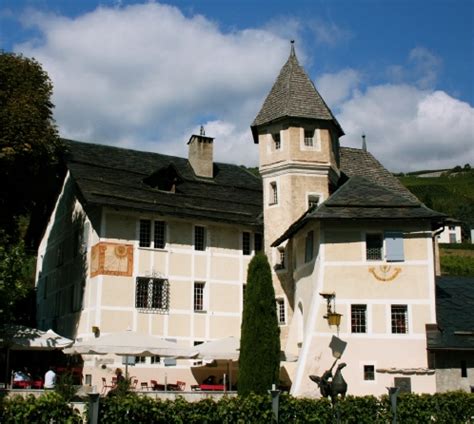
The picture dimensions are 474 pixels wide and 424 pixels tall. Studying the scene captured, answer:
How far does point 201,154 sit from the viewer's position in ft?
138

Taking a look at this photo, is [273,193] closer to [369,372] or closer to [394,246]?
[394,246]

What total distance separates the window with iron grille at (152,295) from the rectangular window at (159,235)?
1759 millimetres

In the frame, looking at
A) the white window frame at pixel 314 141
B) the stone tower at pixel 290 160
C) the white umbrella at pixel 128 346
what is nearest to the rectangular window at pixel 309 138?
the stone tower at pixel 290 160

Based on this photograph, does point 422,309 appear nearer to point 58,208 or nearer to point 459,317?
point 459,317

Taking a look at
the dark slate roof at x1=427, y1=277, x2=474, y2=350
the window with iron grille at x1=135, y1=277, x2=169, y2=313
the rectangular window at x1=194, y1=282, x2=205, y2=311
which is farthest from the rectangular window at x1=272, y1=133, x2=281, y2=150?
the dark slate roof at x1=427, y1=277, x2=474, y2=350

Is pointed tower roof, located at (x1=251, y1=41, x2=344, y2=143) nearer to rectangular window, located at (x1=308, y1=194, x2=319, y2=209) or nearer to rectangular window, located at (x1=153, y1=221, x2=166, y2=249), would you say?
rectangular window, located at (x1=308, y1=194, x2=319, y2=209)

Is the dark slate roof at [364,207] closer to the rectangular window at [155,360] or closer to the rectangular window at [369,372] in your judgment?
the rectangular window at [369,372]

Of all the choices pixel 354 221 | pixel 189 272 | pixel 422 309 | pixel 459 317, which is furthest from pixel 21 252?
pixel 459 317

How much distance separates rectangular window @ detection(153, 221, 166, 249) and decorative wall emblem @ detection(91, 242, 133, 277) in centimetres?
167

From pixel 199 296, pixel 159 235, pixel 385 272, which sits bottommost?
pixel 199 296

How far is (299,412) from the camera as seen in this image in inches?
661

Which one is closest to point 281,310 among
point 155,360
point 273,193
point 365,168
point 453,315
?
point 273,193

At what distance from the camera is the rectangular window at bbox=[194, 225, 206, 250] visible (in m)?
36.5

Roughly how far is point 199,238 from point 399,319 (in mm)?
12171
